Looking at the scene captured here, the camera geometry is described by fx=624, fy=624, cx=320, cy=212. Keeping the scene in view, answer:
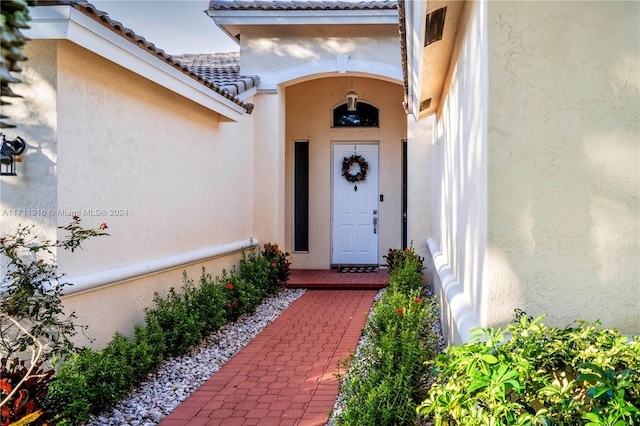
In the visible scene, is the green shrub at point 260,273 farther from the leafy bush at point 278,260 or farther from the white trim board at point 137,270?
the white trim board at point 137,270

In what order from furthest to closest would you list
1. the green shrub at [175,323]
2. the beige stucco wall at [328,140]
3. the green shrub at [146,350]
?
the beige stucco wall at [328,140]
the green shrub at [175,323]
the green shrub at [146,350]

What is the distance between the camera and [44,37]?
494cm

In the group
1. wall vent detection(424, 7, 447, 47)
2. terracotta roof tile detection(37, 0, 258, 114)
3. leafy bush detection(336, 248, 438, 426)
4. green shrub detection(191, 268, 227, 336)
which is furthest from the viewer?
green shrub detection(191, 268, 227, 336)

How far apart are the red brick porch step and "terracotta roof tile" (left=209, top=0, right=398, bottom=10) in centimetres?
494

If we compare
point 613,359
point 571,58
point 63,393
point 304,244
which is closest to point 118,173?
point 63,393

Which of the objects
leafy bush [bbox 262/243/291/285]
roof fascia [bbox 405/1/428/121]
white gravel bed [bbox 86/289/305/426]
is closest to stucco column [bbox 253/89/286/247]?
leafy bush [bbox 262/243/291/285]

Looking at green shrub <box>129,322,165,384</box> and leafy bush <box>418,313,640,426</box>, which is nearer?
leafy bush <box>418,313,640,426</box>

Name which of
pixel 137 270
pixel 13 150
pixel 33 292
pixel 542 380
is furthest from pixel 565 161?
pixel 137 270

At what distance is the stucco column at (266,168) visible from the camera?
461 inches

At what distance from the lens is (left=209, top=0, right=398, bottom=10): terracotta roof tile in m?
11.2

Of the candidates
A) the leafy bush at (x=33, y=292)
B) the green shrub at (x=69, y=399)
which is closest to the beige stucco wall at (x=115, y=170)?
the leafy bush at (x=33, y=292)

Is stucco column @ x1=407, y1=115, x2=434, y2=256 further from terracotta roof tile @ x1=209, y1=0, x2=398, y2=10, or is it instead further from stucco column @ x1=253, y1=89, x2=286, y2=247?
stucco column @ x1=253, y1=89, x2=286, y2=247

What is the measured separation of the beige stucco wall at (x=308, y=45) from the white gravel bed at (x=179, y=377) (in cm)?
525

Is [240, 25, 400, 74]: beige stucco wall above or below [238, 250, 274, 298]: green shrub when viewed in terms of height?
above
